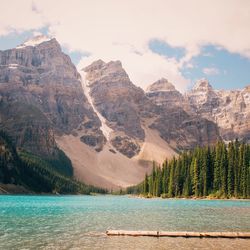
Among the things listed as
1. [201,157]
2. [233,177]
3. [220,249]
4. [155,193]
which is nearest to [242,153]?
[233,177]

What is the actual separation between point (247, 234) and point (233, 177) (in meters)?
92.6

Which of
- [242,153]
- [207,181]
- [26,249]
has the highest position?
[242,153]

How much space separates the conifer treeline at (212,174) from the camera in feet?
419

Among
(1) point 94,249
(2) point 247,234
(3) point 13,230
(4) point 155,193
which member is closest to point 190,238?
(2) point 247,234

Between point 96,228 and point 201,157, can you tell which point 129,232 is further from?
point 201,157

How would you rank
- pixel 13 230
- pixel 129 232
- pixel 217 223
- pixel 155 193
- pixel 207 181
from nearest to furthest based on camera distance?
pixel 129 232 < pixel 13 230 < pixel 217 223 < pixel 207 181 < pixel 155 193

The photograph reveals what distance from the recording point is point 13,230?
45781 mm

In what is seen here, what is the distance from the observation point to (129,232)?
41812mm

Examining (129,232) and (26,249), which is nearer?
(26,249)

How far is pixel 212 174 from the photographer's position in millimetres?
141000

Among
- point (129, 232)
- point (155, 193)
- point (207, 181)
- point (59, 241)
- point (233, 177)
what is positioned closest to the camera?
point (59, 241)

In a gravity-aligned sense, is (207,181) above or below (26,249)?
above

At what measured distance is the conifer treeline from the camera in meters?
128

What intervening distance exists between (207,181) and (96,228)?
95128 mm
